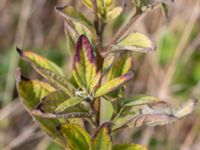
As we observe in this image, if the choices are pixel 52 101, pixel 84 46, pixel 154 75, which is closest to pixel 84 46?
pixel 84 46

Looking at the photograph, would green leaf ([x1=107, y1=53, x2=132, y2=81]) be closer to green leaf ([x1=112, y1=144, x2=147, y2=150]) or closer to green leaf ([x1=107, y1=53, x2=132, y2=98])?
green leaf ([x1=107, y1=53, x2=132, y2=98])

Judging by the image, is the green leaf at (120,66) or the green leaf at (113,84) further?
the green leaf at (120,66)

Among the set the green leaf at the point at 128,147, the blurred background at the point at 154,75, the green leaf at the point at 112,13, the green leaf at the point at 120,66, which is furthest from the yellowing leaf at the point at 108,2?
the blurred background at the point at 154,75

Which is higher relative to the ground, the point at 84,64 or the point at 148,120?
the point at 84,64

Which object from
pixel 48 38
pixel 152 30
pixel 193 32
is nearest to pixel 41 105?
pixel 152 30

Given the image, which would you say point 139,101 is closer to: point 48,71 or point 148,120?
point 148,120

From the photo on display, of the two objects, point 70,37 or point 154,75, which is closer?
point 70,37

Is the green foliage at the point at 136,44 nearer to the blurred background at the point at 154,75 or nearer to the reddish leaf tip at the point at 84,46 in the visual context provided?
the reddish leaf tip at the point at 84,46
